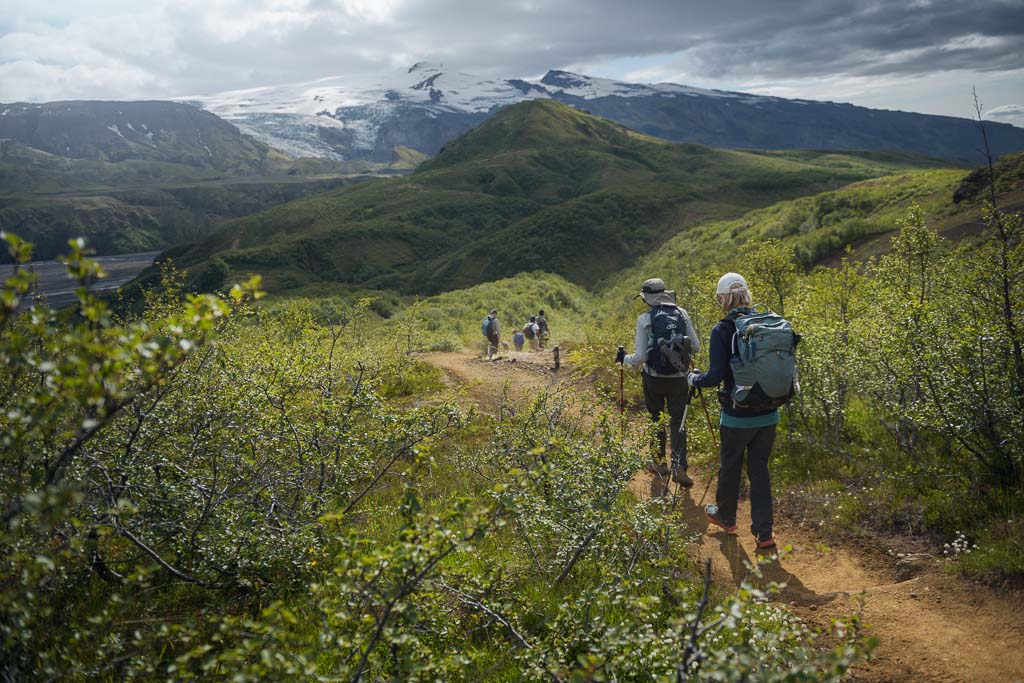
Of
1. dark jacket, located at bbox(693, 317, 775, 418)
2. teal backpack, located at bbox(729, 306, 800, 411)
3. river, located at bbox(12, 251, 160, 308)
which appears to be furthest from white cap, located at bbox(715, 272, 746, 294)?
river, located at bbox(12, 251, 160, 308)

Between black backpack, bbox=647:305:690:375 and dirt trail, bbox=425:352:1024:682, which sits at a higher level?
black backpack, bbox=647:305:690:375

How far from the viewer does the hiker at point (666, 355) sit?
6863mm

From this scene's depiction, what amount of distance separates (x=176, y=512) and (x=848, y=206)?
39.7m

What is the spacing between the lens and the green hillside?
221ft

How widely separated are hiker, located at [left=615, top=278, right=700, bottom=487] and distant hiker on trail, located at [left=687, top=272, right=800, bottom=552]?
1.00 m


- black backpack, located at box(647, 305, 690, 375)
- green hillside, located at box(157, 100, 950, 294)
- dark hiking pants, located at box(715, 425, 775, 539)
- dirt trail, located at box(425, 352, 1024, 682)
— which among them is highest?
green hillside, located at box(157, 100, 950, 294)

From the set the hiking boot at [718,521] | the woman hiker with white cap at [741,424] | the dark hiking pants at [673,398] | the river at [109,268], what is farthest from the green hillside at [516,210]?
the woman hiker with white cap at [741,424]

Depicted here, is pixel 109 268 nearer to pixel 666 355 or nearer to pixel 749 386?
pixel 666 355

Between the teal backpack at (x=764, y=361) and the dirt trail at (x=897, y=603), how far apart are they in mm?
1619

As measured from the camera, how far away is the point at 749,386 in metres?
5.33

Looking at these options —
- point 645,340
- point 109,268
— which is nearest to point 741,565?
point 645,340

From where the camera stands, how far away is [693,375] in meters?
5.93

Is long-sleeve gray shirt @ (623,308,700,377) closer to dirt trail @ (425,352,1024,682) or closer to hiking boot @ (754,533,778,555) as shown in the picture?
dirt trail @ (425,352,1024,682)

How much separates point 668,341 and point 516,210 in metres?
95.1
